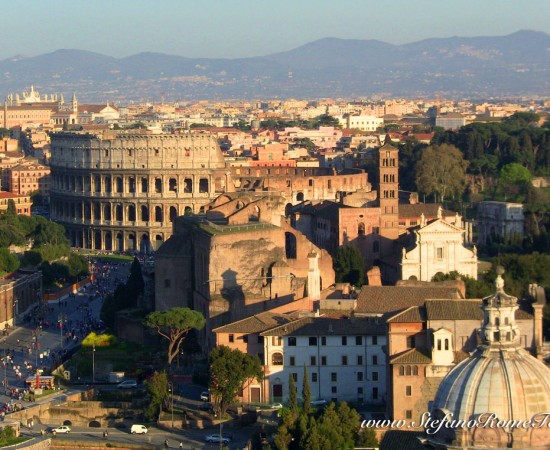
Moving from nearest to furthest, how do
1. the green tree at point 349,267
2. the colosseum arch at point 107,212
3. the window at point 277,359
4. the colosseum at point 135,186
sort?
the window at point 277,359
the green tree at point 349,267
the colosseum at point 135,186
the colosseum arch at point 107,212

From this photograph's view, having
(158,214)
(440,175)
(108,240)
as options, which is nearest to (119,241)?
(108,240)

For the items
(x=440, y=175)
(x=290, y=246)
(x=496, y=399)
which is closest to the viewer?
(x=496, y=399)

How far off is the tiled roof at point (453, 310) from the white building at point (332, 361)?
2.51 m

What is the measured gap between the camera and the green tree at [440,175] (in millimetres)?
88625

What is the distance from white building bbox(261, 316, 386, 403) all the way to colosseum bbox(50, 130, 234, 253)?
4733 cm

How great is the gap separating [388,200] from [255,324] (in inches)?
726

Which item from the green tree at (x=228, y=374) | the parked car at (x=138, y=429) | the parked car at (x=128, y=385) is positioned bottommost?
the parked car at (x=138, y=429)

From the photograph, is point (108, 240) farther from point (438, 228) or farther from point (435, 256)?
point (435, 256)

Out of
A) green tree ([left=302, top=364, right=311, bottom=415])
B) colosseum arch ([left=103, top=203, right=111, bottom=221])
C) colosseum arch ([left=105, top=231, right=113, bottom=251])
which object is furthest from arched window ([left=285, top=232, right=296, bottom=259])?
colosseum arch ([left=103, top=203, right=111, bottom=221])

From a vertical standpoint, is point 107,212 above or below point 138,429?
below

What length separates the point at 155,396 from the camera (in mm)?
42094

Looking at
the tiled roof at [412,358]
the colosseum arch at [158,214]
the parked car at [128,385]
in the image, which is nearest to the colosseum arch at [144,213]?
the colosseum arch at [158,214]

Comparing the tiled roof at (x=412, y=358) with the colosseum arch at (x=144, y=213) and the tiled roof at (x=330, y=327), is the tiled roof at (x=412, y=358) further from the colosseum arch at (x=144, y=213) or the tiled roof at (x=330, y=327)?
the colosseum arch at (x=144, y=213)

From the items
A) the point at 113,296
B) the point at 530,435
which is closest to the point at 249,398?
the point at 113,296
